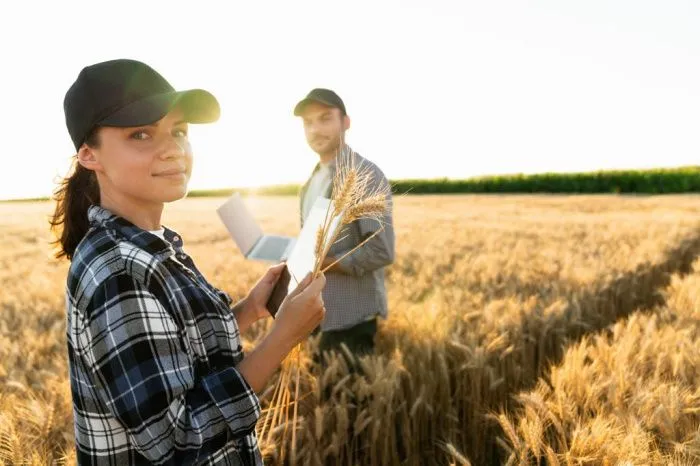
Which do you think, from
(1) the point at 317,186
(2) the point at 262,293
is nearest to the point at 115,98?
(2) the point at 262,293

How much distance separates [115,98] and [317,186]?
1853 millimetres

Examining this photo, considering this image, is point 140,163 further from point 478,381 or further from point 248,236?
point 478,381

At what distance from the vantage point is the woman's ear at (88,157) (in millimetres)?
1276

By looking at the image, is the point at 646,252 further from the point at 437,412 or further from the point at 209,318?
the point at 209,318

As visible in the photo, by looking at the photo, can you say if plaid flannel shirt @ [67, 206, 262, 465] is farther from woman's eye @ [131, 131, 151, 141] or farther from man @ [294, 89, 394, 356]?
man @ [294, 89, 394, 356]

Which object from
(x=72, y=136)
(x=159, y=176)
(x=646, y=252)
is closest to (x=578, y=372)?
(x=159, y=176)

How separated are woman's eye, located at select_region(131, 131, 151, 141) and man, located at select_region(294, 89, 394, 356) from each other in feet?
4.62

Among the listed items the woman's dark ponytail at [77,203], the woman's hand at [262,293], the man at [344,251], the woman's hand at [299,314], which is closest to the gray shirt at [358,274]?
the man at [344,251]

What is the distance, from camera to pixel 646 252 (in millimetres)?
7461

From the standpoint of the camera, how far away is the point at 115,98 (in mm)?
1231

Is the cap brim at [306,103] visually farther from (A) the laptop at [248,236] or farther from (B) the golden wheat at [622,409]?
(B) the golden wheat at [622,409]

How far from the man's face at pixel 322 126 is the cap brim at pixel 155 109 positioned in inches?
57.6

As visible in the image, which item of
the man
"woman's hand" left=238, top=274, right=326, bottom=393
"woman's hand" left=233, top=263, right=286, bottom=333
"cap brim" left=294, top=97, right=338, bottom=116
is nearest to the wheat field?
the man

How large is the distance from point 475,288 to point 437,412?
2.78 metres
